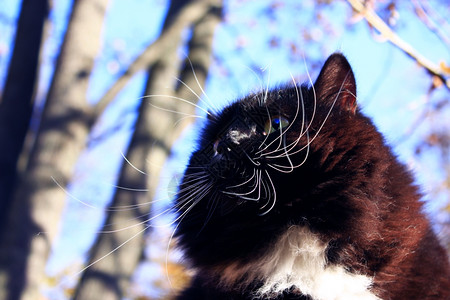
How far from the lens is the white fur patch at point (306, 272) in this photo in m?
1.22

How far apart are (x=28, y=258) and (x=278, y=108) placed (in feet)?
6.07

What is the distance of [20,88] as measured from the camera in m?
2.89

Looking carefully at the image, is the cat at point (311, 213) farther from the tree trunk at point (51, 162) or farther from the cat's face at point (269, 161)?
the tree trunk at point (51, 162)

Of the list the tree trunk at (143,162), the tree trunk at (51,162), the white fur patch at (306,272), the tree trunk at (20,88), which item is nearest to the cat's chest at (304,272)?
the white fur patch at (306,272)

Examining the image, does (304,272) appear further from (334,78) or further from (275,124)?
(334,78)

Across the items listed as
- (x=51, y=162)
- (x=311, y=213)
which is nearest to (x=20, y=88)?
(x=51, y=162)

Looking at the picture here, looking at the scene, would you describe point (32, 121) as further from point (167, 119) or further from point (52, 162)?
point (167, 119)

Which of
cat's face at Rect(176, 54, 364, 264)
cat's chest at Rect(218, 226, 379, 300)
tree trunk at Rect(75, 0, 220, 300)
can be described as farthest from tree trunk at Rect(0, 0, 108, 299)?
cat's chest at Rect(218, 226, 379, 300)

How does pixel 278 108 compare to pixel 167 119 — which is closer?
pixel 278 108

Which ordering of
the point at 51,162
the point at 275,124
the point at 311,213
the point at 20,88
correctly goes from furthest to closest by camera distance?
the point at 20,88 < the point at 51,162 < the point at 275,124 < the point at 311,213

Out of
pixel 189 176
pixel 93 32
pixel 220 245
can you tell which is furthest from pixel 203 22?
pixel 220 245

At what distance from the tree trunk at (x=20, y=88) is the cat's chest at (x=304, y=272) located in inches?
80.6

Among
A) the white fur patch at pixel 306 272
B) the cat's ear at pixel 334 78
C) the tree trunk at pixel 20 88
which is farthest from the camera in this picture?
the tree trunk at pixel 20 88

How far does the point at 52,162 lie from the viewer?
8.63ft
